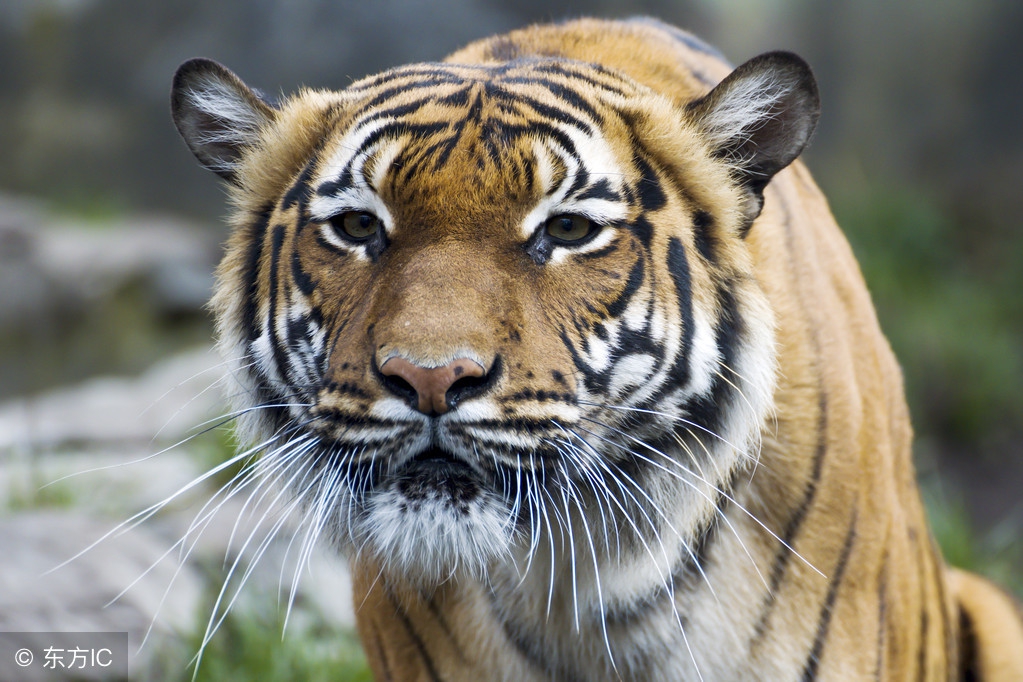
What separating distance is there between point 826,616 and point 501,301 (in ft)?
2.98


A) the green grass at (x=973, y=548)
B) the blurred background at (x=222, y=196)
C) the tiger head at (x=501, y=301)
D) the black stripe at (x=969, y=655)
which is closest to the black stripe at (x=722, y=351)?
the tiger head at (x=501, y=301)

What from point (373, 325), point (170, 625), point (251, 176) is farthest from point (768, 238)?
point (170, 625)

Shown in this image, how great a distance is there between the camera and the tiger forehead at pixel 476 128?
1.73 meters

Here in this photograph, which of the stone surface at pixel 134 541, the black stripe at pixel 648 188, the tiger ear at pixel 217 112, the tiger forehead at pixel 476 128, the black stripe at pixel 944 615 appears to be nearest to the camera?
the tiger forehead at pixel 476 128

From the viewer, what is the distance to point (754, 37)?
28.5 ft

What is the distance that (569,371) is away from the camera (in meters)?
1.69

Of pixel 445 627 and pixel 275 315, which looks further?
pixel 445 627

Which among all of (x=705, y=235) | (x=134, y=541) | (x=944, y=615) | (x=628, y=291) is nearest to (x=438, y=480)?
(x=628, y=291)

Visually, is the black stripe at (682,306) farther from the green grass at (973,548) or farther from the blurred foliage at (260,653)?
the green grass at (973,548)

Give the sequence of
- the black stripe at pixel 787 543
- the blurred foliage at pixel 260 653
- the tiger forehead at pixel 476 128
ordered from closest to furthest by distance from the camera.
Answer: the tiger forehead at pixel 476 128, the black stripe at pixel 787 543, the blurred foliage at pixel 260 653

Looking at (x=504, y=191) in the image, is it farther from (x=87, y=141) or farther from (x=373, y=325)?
(x=87, y=141)

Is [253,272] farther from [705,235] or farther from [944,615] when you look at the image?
[944,615]

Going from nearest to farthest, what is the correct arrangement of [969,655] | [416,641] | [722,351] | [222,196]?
[722,351] < [416,641] < [969,655] < [222,196]

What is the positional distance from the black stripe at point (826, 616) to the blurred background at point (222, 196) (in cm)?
307
